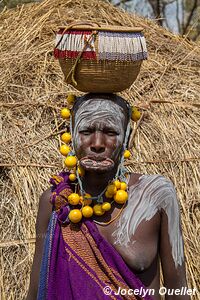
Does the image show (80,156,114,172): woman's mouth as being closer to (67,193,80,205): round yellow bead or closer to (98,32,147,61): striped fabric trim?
(67,193,80,205): round yellow bead

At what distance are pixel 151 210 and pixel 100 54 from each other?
61cm

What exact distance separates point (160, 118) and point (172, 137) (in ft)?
0.55

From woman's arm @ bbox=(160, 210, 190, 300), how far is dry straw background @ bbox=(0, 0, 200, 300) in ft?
3.91

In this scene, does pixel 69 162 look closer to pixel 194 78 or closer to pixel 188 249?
pixel 188 249

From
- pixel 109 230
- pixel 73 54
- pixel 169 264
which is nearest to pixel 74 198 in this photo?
pixel 109 230

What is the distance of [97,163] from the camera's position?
2.33 meters

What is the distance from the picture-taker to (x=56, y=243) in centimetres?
239

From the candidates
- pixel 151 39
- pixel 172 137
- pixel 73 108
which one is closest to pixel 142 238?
pixel 73 108

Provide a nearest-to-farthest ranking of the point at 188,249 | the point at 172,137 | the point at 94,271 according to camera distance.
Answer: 1. the point at 94,271
2. the point at 188,249
3. the point at 172,137

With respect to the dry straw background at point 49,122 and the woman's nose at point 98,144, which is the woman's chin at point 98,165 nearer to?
the woman's nose at point 98,144

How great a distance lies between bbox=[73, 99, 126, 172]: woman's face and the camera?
234 centimetres

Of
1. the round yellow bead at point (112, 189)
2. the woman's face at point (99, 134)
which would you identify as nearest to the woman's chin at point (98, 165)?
the woman's face at point (99, 134)

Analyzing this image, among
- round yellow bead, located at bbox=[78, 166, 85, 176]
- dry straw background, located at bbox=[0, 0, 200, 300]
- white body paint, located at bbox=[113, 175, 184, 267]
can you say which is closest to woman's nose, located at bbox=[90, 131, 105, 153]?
round yellow bead, located at bbox=[78, 166, 85, 176]

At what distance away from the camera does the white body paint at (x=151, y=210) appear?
2.39 metres
